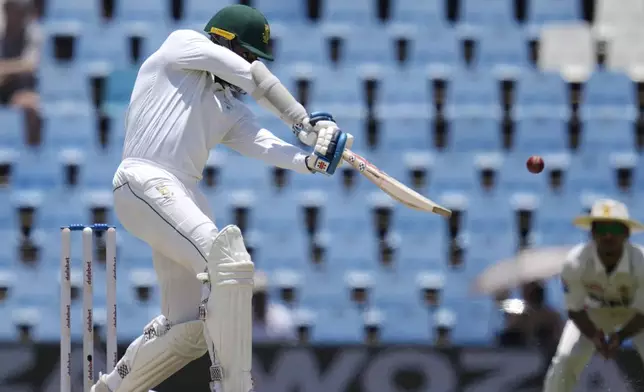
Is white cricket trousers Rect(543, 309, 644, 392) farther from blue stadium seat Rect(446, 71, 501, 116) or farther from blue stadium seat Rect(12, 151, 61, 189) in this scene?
blue stadium seat Rect(12, 151, 61, 189)

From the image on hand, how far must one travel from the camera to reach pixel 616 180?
789 cm

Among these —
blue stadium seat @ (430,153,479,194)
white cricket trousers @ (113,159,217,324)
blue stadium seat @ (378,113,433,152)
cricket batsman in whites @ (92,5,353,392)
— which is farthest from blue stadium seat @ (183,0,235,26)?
white cricket trousers @ (113,159,217,324)

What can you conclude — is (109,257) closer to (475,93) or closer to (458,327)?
(458,327)

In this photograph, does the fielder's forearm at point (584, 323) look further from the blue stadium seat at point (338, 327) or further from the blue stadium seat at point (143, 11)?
the blue stadium seat at point (143, 11)

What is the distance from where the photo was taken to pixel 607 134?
8.04 m

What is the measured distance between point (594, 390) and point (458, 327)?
4.95ft

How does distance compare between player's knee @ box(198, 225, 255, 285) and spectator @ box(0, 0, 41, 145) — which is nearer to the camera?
player's knee @ box(198, 225, 255, 285)

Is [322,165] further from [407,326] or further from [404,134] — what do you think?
[404,134]

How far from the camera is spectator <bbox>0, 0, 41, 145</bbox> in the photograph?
817 centimetres

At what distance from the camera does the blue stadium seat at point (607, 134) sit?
803 centimetres

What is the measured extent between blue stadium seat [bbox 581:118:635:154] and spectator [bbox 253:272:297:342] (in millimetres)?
2432

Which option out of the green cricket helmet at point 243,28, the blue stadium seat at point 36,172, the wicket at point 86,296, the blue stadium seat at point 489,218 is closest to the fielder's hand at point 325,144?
the green cricket helmet at point 243,28

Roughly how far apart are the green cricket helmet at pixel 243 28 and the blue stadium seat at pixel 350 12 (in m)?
4.84

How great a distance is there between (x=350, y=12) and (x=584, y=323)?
4.02 meters
